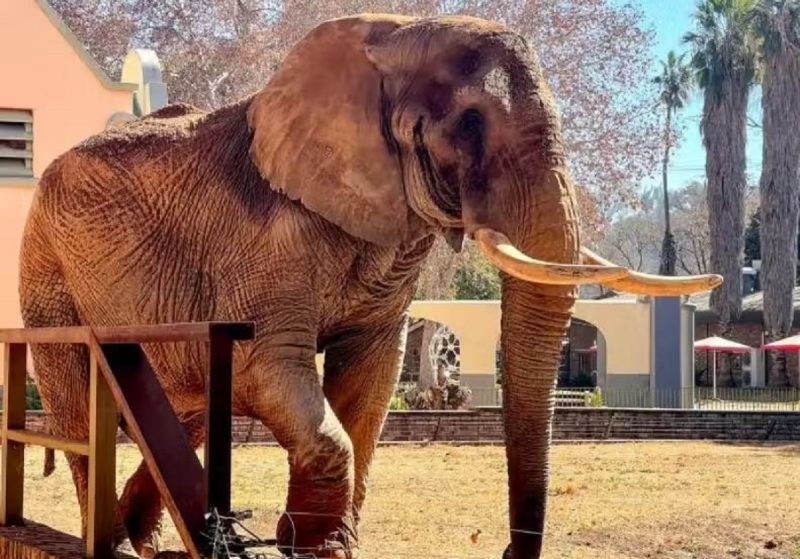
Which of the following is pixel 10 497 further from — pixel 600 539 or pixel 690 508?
pixel 690 508

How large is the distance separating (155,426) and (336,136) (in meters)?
2.23

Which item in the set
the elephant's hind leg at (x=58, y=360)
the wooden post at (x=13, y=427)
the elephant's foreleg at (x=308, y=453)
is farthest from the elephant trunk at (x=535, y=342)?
the elephant's hind leg at (x=58, y=360)

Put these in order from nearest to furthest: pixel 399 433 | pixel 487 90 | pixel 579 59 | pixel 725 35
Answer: pixel 487 90, pixel 399 433, pixel 579 59, pixel 725 35

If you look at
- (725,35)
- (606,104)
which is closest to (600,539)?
(606,104)

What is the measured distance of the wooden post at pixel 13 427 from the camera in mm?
5613

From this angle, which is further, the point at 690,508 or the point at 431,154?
the point at 690,508

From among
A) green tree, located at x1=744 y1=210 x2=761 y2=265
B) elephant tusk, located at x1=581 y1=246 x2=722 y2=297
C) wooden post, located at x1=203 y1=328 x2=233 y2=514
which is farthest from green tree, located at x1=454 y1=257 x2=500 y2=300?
wooden post, located at x1=203 y1=328 x2=233 y2=514

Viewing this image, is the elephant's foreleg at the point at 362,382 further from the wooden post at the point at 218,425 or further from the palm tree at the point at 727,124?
the palm tree at the point at 727,124

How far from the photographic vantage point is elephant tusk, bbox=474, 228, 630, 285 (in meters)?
4.61

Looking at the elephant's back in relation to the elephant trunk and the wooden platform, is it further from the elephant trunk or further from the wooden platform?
the elephant trunk

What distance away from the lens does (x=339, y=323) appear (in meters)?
6.29

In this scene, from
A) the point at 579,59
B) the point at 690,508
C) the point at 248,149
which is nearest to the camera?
the point at 248,149

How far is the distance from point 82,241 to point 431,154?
74.4 inches

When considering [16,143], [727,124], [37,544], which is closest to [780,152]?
[727,124]
